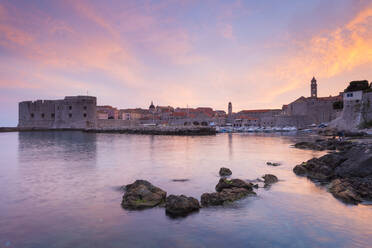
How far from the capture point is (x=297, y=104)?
2970 inches

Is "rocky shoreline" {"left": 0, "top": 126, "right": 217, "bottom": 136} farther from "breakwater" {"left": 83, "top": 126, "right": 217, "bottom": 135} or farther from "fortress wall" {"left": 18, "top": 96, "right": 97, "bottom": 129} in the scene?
"fortress wall" {"left": 18, "top": 96, "right": 97, "bottom": 129}

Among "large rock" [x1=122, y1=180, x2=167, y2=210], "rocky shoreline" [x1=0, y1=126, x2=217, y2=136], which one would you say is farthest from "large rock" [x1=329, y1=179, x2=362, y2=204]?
"rocky shoreline" [x1=0, y1=126, x2=217, y2=136]

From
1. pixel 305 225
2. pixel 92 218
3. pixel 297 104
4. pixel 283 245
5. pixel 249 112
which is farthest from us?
pixel 249 112

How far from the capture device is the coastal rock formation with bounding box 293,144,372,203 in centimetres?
799

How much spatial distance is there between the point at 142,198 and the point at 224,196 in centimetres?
249

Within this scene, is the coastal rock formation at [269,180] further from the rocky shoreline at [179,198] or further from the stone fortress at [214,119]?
the stone fortress at [214,119]

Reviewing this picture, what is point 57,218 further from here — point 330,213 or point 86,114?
point 86,114

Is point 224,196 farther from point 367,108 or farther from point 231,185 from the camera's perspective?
point 367,108

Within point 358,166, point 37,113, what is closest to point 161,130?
point 37,113

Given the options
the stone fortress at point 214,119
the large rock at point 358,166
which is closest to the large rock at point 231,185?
the large rock at point 358,166

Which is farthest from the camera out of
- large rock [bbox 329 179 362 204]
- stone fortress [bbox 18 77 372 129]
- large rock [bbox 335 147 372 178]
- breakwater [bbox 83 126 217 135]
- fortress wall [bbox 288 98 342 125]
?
fortress wall [bbox 288 98 342 125]

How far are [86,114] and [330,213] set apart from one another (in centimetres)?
6185

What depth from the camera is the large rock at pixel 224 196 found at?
291 inches

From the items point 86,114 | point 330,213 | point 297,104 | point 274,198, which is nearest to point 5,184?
point 274,198
